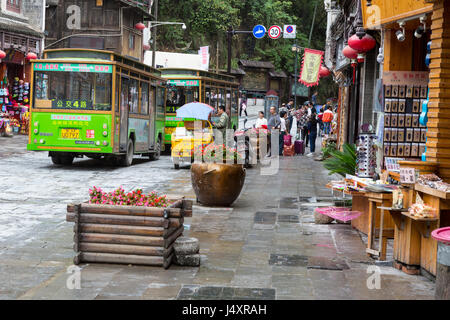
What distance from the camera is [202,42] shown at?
183ft

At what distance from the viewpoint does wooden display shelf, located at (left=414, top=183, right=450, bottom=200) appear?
660 centimetres

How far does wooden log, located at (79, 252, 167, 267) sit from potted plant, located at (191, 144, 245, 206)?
15.2 feet

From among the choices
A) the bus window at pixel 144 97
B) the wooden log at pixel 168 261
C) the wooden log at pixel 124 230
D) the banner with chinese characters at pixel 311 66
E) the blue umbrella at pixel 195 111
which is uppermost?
the banner with chinese characters at pixel 311 66

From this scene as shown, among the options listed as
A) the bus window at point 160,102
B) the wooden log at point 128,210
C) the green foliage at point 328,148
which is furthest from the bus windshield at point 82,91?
the wooden log at point 128,210

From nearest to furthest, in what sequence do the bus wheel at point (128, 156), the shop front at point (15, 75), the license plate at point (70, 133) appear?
the license plate at point (70, 133), the bus wheel at point (128, 156), the shop front at point (15, 75)

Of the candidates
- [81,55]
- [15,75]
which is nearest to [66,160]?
[81,55]

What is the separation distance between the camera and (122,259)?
7199mm

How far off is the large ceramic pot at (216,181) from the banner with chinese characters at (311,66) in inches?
689

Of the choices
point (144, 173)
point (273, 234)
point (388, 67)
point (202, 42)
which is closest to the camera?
point (273, 234)

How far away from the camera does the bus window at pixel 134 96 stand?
19.8 metres

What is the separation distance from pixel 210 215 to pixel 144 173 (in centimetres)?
703

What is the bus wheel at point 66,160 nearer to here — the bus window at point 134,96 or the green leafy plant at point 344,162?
the bus window at point 134,96
